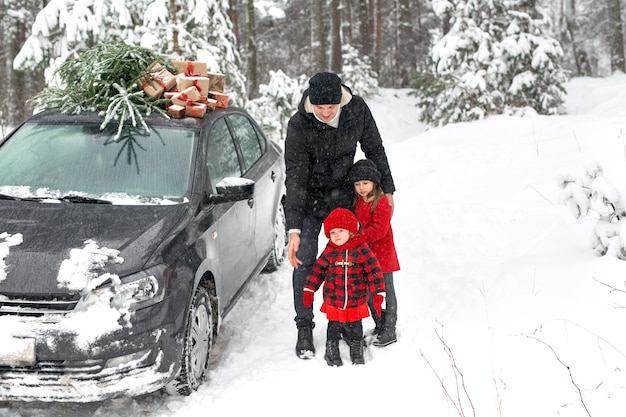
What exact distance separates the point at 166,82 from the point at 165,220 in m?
1.64

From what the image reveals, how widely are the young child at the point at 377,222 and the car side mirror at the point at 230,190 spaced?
2.36 ft

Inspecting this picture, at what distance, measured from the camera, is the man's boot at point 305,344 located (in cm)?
447

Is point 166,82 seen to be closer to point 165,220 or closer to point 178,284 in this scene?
point 165,220

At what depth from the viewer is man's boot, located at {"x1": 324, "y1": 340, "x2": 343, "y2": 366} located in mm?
4312

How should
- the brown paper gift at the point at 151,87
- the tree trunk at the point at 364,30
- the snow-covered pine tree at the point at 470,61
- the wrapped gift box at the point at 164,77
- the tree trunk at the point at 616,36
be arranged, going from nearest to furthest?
1. the brown paper gift at the point at 151,87
2. the wrapped gift box at the point at 164,77
3. the snow-covered pine tree at the point at 470,61
4. the tree trunk at the point at 616,36
5. the tree trunk at the point at 364,30

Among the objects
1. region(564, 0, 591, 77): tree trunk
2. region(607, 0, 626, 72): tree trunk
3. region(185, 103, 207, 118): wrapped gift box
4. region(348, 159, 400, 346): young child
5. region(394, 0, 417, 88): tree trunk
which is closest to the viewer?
region(348, 159, 400, 346): young child

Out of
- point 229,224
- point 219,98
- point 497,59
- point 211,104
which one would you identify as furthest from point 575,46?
point 229,224

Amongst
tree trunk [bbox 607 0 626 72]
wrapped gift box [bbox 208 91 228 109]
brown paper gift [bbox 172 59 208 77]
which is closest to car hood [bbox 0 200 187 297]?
wrapped gift box [bbox 208 91 228 109]

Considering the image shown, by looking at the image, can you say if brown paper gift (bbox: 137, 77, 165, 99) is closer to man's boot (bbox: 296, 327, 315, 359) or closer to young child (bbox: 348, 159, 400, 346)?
young child (bbox: 348, 159, 400, 346)

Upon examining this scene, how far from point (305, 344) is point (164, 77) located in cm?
242

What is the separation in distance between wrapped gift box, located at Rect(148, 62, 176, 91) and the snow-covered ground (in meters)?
2.02

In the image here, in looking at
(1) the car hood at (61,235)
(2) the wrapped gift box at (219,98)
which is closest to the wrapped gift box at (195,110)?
(2) the wrapped gift box at (219,98)

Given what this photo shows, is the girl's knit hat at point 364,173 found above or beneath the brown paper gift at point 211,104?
beneath

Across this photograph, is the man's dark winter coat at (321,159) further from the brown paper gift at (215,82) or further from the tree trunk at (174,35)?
the tree trunk at (174,35)
